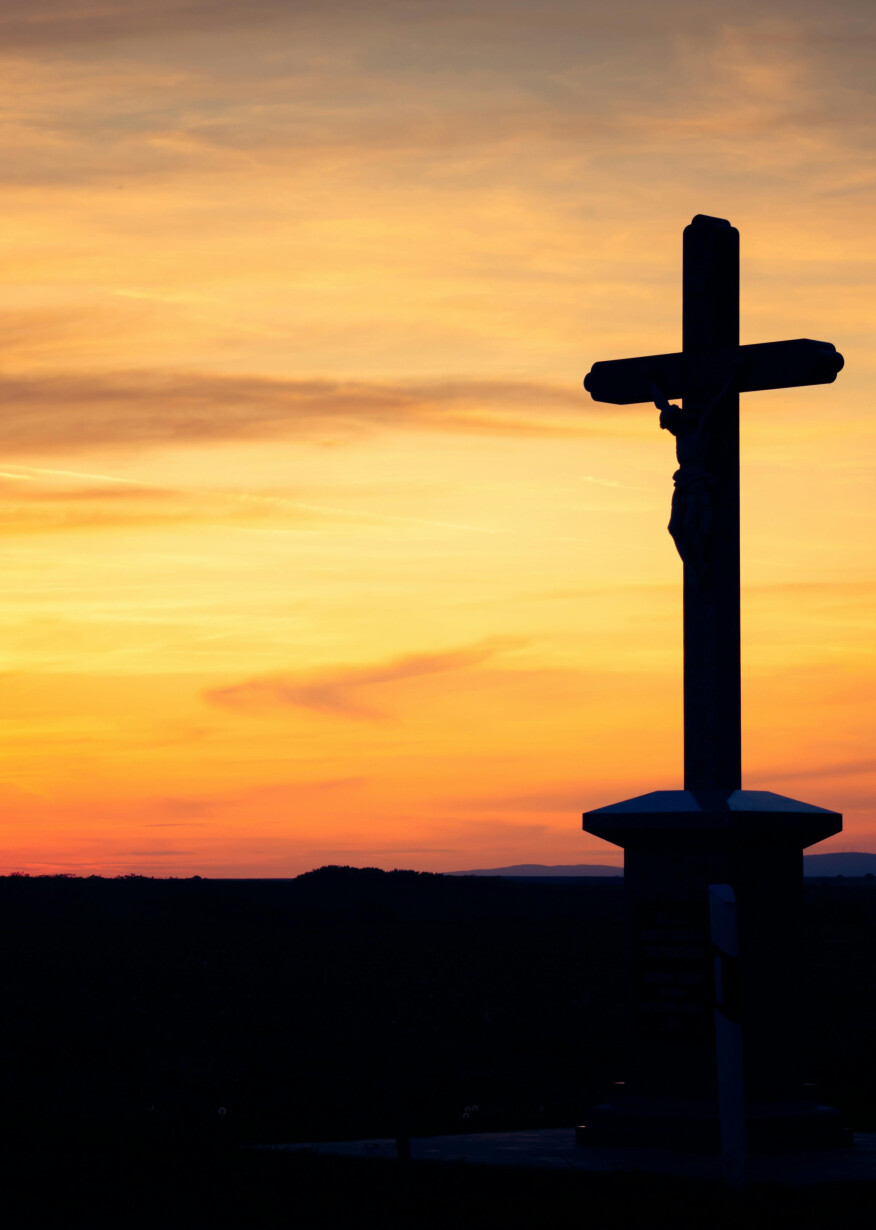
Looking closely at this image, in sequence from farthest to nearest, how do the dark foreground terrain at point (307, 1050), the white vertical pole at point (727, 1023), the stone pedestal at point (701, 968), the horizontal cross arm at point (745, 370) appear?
the horizontal cross arm at point (745, 370) < the stone pedestal at point (701, 968) < the dark foreground terrain at point (307, 1050) < the white vertical pole at point (727, 1023)

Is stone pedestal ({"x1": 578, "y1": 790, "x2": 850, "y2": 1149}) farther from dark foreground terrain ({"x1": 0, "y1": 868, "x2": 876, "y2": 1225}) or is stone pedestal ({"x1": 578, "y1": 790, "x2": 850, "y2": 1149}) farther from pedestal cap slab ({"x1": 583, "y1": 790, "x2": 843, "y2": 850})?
dark foreground terrain ({"x1": 0, "y1": 868, "x2": 876, "y2": 1225})

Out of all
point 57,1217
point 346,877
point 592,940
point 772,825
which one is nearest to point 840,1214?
point 772,825

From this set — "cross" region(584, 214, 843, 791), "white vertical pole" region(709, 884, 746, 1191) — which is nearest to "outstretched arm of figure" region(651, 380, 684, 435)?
"cross" region(584, 214, 843, 791)

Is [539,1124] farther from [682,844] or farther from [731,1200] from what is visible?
[731,1200]

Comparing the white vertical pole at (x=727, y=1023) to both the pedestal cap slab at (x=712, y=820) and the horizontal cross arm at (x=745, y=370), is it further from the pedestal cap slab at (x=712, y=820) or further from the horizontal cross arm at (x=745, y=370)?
the horizontal cross arm at (x=745, y=370)

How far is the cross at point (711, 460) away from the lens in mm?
15016

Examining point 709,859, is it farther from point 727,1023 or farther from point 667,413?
point 667,413

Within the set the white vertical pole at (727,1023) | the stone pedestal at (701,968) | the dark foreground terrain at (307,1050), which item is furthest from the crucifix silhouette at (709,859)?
the dark foreground terrain at (307,1050)

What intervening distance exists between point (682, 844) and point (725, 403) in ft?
12.2

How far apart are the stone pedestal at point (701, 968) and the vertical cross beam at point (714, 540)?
1.73 ft

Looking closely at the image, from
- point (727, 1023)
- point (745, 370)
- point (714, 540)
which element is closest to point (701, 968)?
point (727, 1023)

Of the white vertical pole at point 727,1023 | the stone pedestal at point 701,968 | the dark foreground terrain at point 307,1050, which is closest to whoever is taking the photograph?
the white vertical pole at point 727,1023

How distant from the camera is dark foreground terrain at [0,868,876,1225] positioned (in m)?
12.0

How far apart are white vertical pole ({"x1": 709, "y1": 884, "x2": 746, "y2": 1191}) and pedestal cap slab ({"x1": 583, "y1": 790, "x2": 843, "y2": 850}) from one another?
2.17 meters
